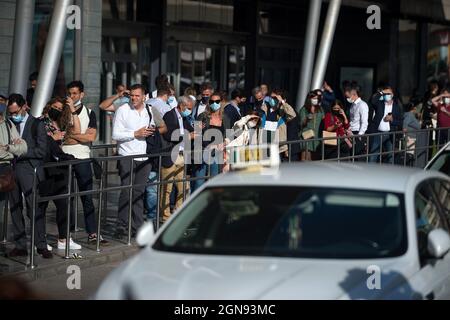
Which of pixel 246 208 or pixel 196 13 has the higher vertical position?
pixel 196 13

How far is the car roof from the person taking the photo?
22.6ft

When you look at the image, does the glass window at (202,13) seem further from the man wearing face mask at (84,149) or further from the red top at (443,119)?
the man wearing face mask at (84,149)

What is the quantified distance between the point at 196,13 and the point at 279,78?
5.23 meters

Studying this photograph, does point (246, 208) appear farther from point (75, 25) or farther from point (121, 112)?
point (75, 25)

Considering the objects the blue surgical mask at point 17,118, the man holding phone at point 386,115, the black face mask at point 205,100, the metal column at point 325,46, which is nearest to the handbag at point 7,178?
the blue surgical mask at point 17,118

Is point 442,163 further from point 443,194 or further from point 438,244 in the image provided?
point 438,244

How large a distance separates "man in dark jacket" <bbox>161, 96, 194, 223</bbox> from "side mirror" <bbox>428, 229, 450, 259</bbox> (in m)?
6.57

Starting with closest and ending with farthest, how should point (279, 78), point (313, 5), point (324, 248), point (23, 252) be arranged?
point (324, 248) < point (23, 252) < point (313, 5) < point (279, 78)

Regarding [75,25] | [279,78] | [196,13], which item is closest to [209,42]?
[196,13]

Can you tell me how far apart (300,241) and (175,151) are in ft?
21.4

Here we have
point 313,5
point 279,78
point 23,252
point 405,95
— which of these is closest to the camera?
point 23,252

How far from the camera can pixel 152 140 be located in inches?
532

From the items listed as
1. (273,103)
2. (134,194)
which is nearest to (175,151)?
(134,194)

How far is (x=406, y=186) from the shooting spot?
693 centimetres
